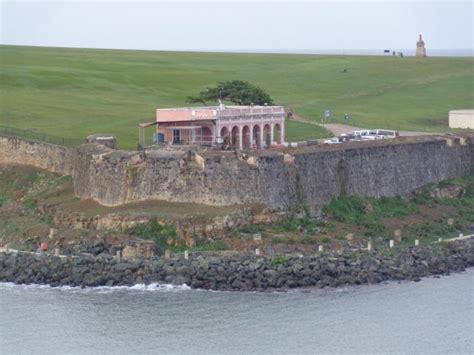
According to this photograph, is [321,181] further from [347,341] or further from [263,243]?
[347,341]

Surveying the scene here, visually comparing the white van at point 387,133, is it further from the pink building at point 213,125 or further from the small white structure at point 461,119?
the small white structure at point 461,119

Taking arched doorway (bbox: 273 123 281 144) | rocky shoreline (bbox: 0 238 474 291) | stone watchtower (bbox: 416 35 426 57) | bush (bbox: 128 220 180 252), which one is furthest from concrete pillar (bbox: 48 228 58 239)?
stone watchtower (bbox: 416 35 426 57)

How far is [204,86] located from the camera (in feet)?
266

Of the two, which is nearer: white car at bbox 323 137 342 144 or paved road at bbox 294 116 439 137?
white car at bbox 323 137 342 144

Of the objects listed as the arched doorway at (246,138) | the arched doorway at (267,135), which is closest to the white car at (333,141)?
the arched doorway at (267,135)

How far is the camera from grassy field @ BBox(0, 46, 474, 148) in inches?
2594

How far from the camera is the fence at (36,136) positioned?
5750cm

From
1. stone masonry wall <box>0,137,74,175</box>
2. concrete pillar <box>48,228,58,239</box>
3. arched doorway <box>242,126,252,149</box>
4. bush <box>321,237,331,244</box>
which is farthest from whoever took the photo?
stone masonry wall <box>0,137,74,175</box>

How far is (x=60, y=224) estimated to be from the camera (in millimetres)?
49625

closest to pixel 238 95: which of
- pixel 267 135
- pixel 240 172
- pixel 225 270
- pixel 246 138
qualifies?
pixel 267 135

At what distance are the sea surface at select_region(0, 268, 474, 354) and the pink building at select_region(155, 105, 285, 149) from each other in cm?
1147

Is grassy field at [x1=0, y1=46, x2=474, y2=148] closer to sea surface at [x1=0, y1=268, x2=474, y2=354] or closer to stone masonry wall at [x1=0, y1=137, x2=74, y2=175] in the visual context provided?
stone masonry wall at [x1=0, y1=137, x2=74, y2=175]

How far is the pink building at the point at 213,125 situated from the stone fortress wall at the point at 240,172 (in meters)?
2.72

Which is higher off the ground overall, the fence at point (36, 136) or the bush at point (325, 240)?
the fence at point (36, 136)
